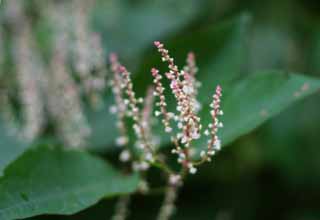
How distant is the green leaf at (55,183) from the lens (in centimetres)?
79

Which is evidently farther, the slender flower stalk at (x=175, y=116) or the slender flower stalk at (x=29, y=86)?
the slender flower stalk at (x=29, y=86)

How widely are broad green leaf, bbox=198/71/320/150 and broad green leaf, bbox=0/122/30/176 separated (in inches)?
15.9

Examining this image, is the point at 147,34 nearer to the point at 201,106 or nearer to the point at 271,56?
the point at 271,56

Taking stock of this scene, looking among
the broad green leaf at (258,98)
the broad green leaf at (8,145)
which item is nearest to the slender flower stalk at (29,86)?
the broad green leaf at (8,145)

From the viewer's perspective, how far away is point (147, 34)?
1729mm

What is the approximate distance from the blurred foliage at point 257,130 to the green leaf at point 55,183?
340mm

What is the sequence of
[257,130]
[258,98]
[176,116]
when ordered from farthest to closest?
[257,130] → [258,98] → [176,116]

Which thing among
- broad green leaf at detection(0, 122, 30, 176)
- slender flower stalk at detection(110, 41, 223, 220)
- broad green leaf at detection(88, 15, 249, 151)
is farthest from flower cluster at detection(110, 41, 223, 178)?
broad green leaf at detection(0, 122, 30, 176)

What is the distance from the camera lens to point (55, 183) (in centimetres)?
89

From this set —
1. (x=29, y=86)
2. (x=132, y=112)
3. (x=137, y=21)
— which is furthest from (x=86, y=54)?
(x=137, y=21)

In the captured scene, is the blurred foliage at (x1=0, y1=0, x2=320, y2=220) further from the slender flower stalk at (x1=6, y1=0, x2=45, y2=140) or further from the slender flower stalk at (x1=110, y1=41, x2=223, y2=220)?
the slender flower stalk at (x1=110, y1=41, x2=223, y2=220)

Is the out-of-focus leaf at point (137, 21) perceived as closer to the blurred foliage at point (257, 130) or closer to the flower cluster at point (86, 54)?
the blurred foliage at point (257, 130)

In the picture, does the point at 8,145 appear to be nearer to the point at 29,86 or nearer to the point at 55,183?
the point at 29,86

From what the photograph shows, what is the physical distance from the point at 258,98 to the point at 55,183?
429mm
